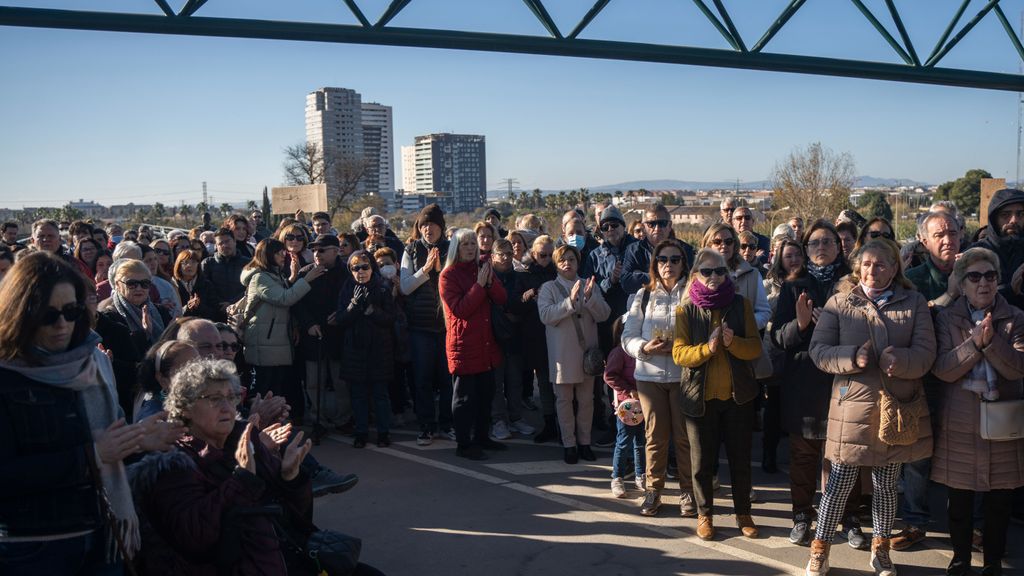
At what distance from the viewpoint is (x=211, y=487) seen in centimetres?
353

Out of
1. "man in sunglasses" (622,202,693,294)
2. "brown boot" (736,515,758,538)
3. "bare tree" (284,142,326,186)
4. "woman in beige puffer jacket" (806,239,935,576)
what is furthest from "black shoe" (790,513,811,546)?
"bare tree" (284,142,326,186)

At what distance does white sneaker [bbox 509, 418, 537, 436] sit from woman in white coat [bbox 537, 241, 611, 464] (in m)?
0.97

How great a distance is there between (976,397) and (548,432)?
13.4ft

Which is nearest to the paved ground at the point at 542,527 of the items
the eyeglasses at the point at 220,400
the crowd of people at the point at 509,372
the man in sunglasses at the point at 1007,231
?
the crowd of people at the point at 509,372

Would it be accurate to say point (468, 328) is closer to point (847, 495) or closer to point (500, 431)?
point (500, 431)

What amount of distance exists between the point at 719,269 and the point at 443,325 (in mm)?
3351

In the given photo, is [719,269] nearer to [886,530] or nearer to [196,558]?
[886,530]

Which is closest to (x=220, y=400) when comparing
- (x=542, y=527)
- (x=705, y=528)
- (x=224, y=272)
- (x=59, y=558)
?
(x=59, y=558)

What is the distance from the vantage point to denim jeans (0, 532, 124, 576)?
10.3 ft

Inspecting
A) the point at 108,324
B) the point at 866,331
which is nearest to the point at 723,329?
the point at 866,331

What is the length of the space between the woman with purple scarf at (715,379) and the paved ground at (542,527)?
0.35 m

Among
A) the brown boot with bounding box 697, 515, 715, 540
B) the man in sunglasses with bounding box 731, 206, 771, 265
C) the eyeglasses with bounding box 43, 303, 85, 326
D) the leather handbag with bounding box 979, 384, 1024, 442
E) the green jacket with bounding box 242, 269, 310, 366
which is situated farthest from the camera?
the man in sunglasses with bounding box 731, 206, 771, 265

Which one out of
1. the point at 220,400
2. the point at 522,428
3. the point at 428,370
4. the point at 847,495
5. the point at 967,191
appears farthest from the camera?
the point at 967,191

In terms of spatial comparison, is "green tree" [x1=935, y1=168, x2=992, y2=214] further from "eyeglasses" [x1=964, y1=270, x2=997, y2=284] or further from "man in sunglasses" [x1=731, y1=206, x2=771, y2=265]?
"eyeglasses" [x1=964, y1=270, x2=997, y2=284]
